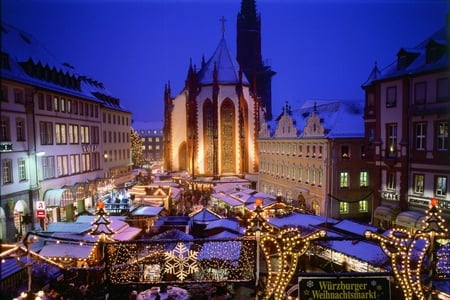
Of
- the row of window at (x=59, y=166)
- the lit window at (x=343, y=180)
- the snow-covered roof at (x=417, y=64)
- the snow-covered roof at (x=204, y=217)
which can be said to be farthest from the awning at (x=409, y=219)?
the row of window at (x=59, y=166)

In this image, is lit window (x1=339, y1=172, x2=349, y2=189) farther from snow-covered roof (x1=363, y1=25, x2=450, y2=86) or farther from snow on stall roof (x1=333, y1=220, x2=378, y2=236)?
snow on stall roof (x1=333, y1=220, x2=378, y2=236)

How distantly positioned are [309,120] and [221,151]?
1360cm

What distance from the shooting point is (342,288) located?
4.94 m

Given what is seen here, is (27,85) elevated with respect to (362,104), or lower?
lower

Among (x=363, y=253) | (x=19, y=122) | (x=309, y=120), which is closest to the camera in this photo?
(x=19, y=122)

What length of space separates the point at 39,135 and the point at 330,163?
53.0ft

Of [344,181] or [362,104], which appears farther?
[362,104]

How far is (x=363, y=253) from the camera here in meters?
8.60

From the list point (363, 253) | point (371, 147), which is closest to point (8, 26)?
point (363, 253)

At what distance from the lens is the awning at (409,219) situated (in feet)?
38.6

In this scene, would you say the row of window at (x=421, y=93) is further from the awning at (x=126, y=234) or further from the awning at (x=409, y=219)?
the awning at (x=126, y=234)

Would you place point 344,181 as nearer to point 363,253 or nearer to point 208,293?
→ point 363,253

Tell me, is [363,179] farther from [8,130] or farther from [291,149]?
[8,130]

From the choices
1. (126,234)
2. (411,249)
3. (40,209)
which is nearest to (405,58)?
(411,249)
